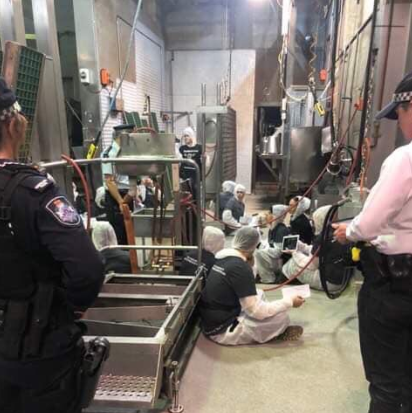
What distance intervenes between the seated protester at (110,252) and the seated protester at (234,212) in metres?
2.36

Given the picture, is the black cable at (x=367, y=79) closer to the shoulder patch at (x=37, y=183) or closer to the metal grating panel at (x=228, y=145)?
the shoulder patch at (x=37, y=183)

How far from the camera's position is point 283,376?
83.8 inches

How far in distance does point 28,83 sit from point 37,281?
3.39 feet

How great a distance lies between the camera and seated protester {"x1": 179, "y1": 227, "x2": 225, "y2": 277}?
283cm

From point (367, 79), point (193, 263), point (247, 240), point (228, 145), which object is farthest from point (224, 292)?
point (228, 145)

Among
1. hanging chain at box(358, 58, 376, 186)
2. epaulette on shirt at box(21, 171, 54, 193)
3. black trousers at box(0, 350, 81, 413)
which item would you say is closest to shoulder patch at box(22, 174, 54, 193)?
epaulette on shirt at box(21, 171, 54, 193)

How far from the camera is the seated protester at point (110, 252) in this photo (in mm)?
3004

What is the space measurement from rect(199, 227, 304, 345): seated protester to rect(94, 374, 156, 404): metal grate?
0.85 metres

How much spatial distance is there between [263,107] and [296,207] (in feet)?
16.6

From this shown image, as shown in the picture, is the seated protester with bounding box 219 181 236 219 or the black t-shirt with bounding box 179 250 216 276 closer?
the black t-shirt with bounding box 179 250 216 276

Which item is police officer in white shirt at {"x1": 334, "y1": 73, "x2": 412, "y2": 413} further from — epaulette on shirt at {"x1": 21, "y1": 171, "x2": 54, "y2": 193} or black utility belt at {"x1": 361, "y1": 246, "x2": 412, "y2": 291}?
epaulette on shirt at {"x1": 21, "y1": 171, "x2": 54, "y2": 193}

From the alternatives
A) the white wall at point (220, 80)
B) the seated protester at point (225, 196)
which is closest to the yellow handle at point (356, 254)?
the seated protester at point (225, 196)

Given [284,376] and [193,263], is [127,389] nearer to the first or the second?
[284,376]

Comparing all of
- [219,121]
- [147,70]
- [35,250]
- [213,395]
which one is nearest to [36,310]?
[35,250]
